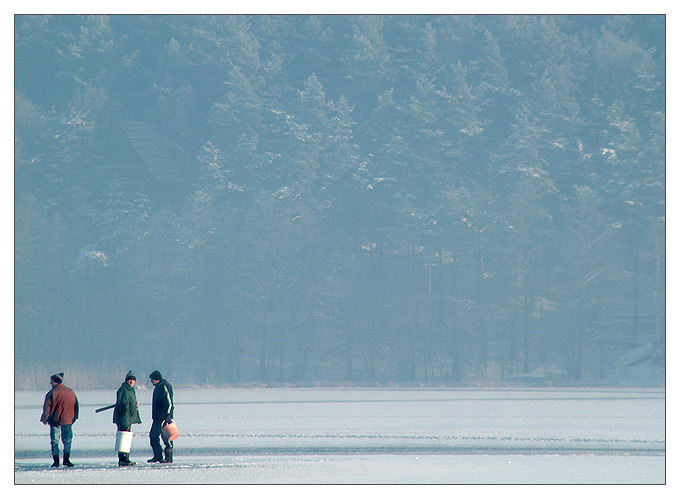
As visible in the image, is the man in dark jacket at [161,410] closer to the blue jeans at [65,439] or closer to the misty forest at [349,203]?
the blue jeans at [65,439]

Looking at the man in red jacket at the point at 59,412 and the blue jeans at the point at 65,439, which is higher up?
the man in red jacket at the point at 59,412

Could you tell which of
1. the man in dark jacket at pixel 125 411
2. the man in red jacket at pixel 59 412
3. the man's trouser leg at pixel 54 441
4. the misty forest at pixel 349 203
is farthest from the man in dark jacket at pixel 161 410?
the misty forest at pixel 349 203

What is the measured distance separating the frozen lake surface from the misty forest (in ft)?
84.9

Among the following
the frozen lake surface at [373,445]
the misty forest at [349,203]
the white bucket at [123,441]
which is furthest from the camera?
the misty forest at [349,203]

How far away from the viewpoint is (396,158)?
57.7 metres

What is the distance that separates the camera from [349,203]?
5812 centimetres

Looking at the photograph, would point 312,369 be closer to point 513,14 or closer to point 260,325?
point 260,325

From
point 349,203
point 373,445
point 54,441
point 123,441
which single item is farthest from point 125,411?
point 349,203

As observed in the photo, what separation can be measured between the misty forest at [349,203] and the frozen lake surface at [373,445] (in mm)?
25878

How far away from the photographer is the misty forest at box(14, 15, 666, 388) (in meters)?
53.4

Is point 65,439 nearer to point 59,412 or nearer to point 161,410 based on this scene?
point 59,412

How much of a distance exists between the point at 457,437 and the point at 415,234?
38369 millimetres

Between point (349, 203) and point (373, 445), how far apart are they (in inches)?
1631

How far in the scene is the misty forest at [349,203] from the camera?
53375 mm
